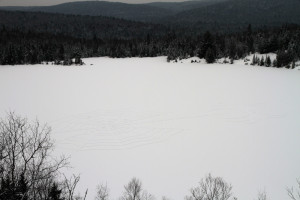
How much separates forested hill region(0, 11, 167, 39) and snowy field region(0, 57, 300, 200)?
109829mm

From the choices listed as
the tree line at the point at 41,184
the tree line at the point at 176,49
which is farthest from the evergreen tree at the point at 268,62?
the tree line at the point at 41,184

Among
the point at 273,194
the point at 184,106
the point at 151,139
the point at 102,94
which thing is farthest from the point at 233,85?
the point at 273,194

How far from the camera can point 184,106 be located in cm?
3092

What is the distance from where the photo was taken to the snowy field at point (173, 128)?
16625 millimetres

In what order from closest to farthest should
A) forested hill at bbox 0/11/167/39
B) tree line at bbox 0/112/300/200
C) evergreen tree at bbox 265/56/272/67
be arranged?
tree line at bbox 0/112/300/200 < evergreen tree at bbox 265/56/272/67 < forested hill at bbox 0/11/167/39

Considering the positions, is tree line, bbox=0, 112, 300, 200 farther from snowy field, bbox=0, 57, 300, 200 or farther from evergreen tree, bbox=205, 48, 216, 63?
evergreen tree, bbox=205, 48, 216, 63

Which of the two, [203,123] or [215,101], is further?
[215,101]

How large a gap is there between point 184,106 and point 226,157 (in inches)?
502

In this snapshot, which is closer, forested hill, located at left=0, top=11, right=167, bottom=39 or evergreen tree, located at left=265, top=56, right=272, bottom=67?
evergreen tree, located at left=265, top=56, right=272, bottom=67

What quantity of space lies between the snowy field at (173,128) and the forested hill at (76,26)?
109829 mm

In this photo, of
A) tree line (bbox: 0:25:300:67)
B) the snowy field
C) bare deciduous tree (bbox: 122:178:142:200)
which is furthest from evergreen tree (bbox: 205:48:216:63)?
bare deciduous tree (bbox: 122:178:142:200)

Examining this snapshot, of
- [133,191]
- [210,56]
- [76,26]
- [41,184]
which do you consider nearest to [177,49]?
[210,56]

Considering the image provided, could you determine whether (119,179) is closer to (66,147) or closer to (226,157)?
(66,147)

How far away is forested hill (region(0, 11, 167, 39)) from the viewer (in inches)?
5797
